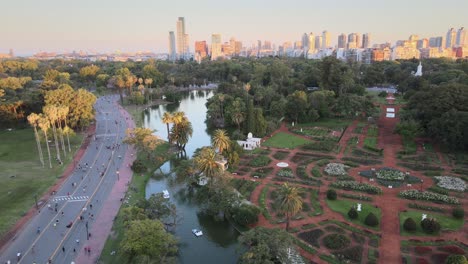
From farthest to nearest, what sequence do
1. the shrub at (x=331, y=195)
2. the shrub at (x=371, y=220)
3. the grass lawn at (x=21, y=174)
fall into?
the shrub at (x=331, y=195)
the grass lawn at (x=21, y=174)
the shrub at (x=371, y=220)

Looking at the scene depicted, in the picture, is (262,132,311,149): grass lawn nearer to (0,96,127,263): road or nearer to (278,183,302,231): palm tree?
(0,96,127,263): road

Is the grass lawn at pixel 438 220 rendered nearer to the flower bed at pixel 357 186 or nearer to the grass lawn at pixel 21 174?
the flower bed at pixel 357 186

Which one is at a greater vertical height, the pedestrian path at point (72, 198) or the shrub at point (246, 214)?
the shrub at point (246, 214)

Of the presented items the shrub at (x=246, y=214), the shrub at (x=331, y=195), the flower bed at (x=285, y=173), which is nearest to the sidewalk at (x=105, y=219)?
the shrub at (x=246, y=214)

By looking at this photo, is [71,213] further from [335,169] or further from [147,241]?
[335,169]

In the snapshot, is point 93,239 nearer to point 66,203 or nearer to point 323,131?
point 66,203

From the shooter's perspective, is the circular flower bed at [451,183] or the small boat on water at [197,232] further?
the circular flower bed at [451,183]
